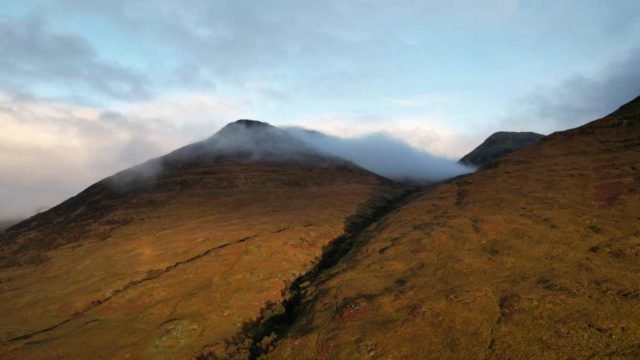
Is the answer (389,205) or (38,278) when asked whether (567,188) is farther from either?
(38,278)

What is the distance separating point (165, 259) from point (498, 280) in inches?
1691

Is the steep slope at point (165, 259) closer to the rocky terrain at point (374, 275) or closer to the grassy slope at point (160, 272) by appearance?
the grassy slope at point (160, 272)

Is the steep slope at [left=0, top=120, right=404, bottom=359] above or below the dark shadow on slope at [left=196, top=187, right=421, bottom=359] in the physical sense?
above

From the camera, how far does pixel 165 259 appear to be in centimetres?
5897

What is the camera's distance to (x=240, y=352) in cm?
3391

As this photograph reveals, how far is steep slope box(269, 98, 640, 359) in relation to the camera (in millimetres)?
25922

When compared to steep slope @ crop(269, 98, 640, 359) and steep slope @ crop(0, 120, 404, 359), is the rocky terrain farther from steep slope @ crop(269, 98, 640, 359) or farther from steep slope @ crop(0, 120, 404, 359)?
steep slope @ crop(0, 120, 404, 359)

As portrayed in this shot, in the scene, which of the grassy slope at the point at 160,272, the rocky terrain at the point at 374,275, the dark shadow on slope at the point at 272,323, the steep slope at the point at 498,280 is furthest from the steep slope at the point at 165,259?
the steep slope at the point at 498,280

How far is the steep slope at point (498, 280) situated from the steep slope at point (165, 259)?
963cm

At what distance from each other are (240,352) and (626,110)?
89.4m

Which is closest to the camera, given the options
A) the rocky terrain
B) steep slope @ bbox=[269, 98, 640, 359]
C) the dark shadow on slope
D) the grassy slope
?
steep slope @ bbox=[269, 98, 640, 359]

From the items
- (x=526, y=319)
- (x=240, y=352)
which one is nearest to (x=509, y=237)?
(x=526, y=319)

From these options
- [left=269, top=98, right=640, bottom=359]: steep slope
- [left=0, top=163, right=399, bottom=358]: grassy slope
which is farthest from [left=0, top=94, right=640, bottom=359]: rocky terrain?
[left=0, top=163, right=399, bottom=358]: grassy slope

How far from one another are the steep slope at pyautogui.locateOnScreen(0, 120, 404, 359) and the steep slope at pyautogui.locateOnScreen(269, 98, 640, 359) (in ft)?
31.6
